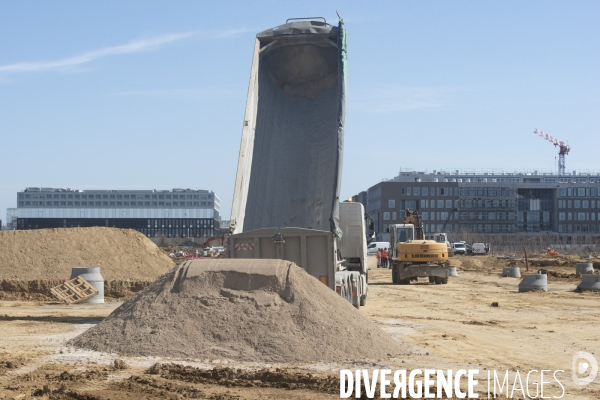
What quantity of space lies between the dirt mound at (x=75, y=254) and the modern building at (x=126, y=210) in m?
98.3

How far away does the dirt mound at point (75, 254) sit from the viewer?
3186 centimetres

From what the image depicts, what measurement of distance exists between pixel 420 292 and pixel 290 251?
15.0 meters

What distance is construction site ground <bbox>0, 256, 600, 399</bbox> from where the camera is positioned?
31.2ft

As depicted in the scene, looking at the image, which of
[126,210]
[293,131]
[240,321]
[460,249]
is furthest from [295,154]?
[126,210]

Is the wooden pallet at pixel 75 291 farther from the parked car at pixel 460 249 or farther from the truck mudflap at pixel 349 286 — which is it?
the parked car at pixel 460 249

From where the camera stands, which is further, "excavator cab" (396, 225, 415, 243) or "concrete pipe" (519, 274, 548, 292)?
"excavator cab" (396, 225, 415, 243)

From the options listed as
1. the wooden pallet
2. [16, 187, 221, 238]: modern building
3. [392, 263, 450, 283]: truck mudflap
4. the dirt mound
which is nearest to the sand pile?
the wooden pallet

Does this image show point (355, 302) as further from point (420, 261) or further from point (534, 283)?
point (420, 261)

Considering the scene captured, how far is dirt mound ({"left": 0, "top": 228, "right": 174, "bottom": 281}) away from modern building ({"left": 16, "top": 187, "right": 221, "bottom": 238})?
98.3m

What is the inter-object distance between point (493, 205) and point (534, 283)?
4370 inches

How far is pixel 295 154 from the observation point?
17.8 m

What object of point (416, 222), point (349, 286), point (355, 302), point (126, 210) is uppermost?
point (126, 210)

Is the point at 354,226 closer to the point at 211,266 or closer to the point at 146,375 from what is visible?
the point at 211,266

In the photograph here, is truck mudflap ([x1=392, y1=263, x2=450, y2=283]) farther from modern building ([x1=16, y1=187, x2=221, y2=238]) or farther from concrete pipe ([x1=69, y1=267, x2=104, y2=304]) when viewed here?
modern building ([x1=16, y1=187, x2=221, y2=238])
